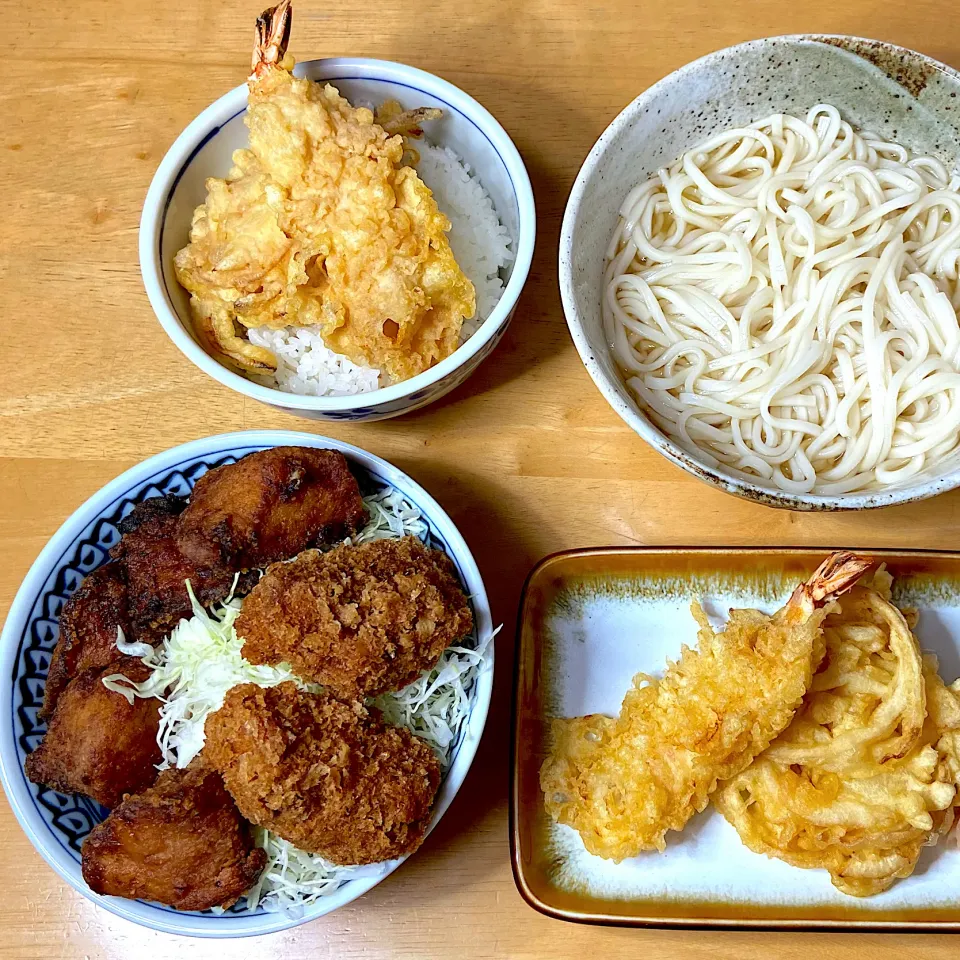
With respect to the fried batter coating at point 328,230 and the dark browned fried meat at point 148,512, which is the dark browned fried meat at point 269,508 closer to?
the dark browned fried meat at point 148,512

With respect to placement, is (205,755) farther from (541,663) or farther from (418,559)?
(541,663)

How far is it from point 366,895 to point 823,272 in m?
1.68

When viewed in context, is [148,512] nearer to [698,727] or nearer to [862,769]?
[698,727]

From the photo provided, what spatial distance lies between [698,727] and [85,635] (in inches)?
48.5

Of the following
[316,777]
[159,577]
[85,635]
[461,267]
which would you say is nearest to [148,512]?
[159,577]

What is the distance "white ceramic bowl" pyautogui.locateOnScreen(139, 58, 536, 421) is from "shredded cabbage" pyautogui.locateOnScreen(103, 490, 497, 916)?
0.47m

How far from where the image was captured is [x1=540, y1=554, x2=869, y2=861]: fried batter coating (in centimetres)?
171

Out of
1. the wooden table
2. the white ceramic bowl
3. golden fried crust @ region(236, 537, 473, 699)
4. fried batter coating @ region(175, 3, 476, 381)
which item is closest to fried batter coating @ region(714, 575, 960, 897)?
the wooden table

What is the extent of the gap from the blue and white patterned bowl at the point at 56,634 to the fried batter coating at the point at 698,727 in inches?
12.9

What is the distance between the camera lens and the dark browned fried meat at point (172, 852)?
1.51 metres

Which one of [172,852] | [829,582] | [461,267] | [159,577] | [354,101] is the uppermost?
[354,101]

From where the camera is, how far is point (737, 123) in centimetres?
193

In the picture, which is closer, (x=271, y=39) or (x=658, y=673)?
(x=271, y=39)

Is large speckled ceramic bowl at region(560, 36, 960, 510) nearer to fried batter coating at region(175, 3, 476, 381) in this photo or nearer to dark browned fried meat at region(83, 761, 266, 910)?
fried batter coating at region(175, 3, 476, 381)
